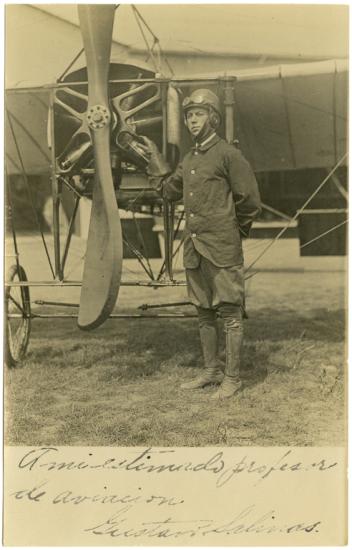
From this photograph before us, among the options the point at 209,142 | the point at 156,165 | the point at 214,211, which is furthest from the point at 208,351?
the point at 209,142

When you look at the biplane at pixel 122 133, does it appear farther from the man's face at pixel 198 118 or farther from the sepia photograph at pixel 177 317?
the man's face at pixel 198 118

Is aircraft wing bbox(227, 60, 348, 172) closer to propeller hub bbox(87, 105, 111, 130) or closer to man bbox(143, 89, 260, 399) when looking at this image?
man bbox(143, 89, 260, 399)

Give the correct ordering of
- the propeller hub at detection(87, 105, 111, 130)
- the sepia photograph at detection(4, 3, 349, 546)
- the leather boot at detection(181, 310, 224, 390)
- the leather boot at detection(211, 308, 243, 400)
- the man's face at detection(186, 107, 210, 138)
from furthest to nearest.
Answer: the leather boot at detection(181, 310, 224, 390) → the leather boot at detection(211, 308, 243, 400) → the man's face at detection(186, 107, 210, 138) → the propeller hub at detection(87, 105, 111, 130) → the sepia photograph at detection(4, 3, 349, 546)

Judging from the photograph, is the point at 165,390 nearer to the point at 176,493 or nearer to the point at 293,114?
the point at 176,493

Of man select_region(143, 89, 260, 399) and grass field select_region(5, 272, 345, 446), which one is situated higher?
man select_region(143, 89, 260, 399)

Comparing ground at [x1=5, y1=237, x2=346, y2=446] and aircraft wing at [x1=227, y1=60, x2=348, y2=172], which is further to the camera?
aircraft wing at [x1=227, y1=60, x2=348, y2=172]
